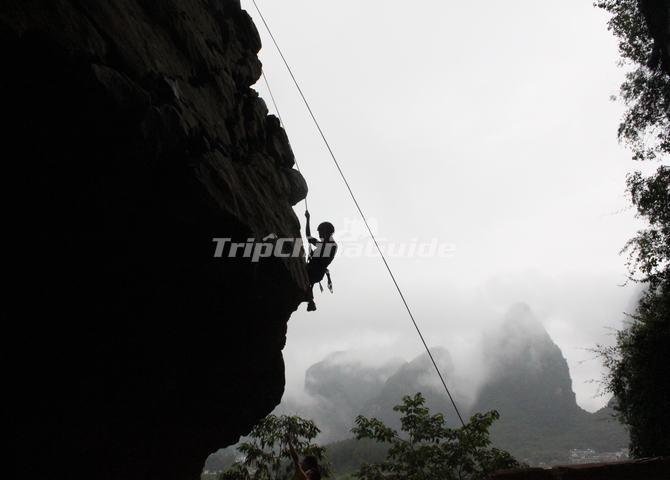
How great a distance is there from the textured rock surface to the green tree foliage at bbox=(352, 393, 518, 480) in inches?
312

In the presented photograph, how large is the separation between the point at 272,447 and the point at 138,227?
47.1ft

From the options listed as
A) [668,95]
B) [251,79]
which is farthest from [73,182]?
[668,95]

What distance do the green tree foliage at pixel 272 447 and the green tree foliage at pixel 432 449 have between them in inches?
122

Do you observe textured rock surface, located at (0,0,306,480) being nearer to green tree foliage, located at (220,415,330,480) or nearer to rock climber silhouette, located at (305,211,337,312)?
rock climber silhouette, located at (305,211,337,312)

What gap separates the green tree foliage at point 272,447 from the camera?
53.2 feet

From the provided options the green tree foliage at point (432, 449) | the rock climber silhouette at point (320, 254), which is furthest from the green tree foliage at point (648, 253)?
the rock climber silhouette at point (320, 254)

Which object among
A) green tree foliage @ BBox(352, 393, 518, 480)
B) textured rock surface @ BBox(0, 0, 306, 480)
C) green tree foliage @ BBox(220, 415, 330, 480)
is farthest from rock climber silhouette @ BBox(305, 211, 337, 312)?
green tree foliage @ BBox(220, 415, 330, 480)

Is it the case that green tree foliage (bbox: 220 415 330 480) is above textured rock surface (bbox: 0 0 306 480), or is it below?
below

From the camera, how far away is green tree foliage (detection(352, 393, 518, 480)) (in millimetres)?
14469

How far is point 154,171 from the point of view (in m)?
5.14

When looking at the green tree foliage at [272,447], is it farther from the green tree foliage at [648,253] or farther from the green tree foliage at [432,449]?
the green tree foliage at [648,253]

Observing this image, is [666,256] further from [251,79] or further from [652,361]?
[251,79]

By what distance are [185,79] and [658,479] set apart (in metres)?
9.59

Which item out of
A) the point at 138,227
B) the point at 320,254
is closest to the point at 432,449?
the point at 320,254
